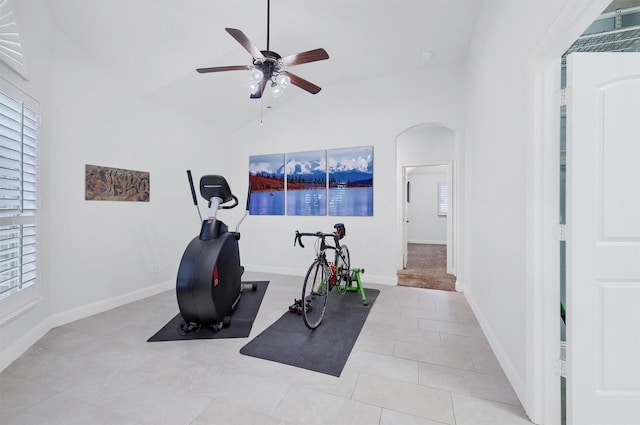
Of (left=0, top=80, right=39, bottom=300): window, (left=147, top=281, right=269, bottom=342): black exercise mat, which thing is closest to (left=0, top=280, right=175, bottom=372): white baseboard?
(left=0, top=80, right=39, bottom=300): window

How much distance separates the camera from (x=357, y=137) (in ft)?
15.1

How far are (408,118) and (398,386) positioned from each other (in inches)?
148

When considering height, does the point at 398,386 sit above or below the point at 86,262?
below

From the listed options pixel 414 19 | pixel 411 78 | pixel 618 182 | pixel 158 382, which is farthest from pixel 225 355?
pixel 411 78

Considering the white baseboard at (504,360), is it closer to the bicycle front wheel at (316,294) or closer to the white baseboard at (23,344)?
the bicycle front wheel at (316,294)

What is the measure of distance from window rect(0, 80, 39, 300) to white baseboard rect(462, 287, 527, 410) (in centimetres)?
373

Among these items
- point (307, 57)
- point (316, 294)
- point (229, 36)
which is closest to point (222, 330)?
point (316, 294)

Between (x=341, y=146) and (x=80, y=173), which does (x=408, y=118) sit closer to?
(x=341, y=146)

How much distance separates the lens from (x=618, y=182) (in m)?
1.39

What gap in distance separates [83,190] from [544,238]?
14.0 ft

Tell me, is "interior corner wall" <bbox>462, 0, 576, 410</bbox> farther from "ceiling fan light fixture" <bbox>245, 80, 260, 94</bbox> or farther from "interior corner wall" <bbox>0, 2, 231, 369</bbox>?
"interior corner wall" <bbox>0, 2, 231, 369</bbox>

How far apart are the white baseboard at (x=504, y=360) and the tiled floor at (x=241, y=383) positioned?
0.06m

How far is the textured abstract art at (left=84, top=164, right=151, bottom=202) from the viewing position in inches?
122

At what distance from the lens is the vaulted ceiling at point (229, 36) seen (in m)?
2.76
